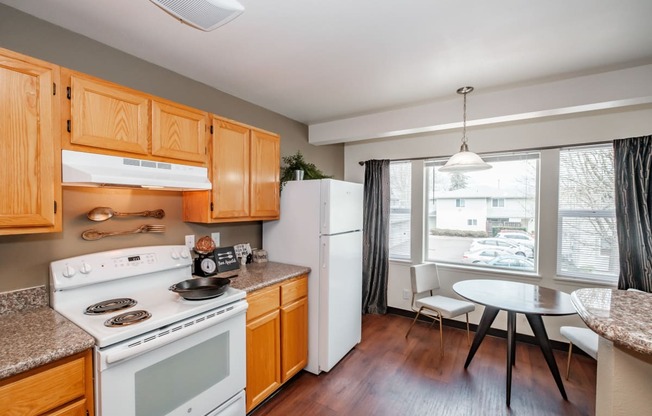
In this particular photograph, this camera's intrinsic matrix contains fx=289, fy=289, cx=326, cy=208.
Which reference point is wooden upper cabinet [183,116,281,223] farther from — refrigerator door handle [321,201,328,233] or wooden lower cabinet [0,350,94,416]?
wooden lower cabinet [0,350,94,416]

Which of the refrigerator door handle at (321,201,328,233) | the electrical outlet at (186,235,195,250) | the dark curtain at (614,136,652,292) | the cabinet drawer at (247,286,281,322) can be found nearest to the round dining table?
the dark curtain at (614,136,652,292)

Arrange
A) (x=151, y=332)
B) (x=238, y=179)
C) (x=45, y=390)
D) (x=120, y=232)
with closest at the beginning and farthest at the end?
(x=45, y=390) < (x=151, y=332) < (x=120, y=232) < (x=238, y=179)

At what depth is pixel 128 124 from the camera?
5.57 ft

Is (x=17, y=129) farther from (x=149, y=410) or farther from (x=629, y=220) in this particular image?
(x=629, y=220)

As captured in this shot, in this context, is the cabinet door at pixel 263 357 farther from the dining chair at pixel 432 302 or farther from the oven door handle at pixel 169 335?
the dining chair at pixel 432 302

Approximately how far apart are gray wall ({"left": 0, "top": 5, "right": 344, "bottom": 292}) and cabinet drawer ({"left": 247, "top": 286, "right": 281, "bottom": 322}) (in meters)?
0.74

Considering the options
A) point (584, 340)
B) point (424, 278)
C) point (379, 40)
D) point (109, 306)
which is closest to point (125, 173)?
point (109, 306)

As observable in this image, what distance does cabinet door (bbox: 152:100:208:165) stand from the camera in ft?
6.00

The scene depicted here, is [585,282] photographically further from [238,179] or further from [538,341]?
[238,179]

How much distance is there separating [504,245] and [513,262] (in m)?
0.21

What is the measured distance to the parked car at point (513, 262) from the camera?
3204 mm

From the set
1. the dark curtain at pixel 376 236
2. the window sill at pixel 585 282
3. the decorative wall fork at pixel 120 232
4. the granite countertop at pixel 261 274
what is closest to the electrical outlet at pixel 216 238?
the granite countertop at pixel 261 274

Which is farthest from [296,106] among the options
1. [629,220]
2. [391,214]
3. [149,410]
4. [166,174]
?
[629,220]

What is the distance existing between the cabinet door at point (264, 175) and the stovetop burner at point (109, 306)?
3.49ft
